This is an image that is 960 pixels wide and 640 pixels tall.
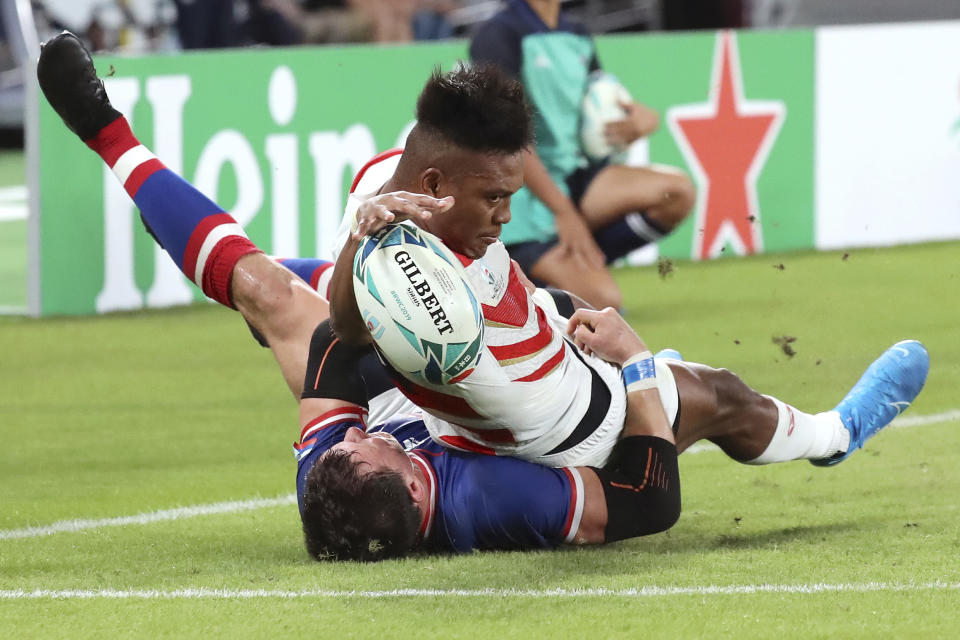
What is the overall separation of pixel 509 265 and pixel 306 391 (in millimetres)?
692

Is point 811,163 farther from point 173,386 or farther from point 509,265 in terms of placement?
point 509,265

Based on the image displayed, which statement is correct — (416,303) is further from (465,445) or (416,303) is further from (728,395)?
(728,395)

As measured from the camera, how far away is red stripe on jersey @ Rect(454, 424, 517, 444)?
4.53m

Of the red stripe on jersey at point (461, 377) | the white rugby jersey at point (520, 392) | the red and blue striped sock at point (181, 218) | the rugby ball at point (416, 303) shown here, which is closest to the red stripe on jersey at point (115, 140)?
the red and blue striped sock at point (181, 218)

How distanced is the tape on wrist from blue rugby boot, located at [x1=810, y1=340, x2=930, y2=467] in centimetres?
85

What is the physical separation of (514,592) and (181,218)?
1.98m

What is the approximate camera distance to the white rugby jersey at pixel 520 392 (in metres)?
4.40

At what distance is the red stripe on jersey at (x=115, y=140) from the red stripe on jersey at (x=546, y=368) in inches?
76.5

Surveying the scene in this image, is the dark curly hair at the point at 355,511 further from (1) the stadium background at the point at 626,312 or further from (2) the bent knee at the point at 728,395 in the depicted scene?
(2) the bent knee at the point at 728,395

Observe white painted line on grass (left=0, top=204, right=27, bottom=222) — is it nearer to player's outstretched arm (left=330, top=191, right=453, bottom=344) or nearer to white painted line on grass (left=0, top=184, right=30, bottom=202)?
white painted line on grass (left=0, top=184, right=30, bottom=202)

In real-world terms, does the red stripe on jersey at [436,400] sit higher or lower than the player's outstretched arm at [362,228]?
lower

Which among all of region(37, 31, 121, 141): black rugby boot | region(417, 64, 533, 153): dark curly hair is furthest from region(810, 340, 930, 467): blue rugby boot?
region(37, 31, 121, 141): black rugby boot

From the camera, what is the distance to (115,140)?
5.84 meters

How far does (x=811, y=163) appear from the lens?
12.6 meters
